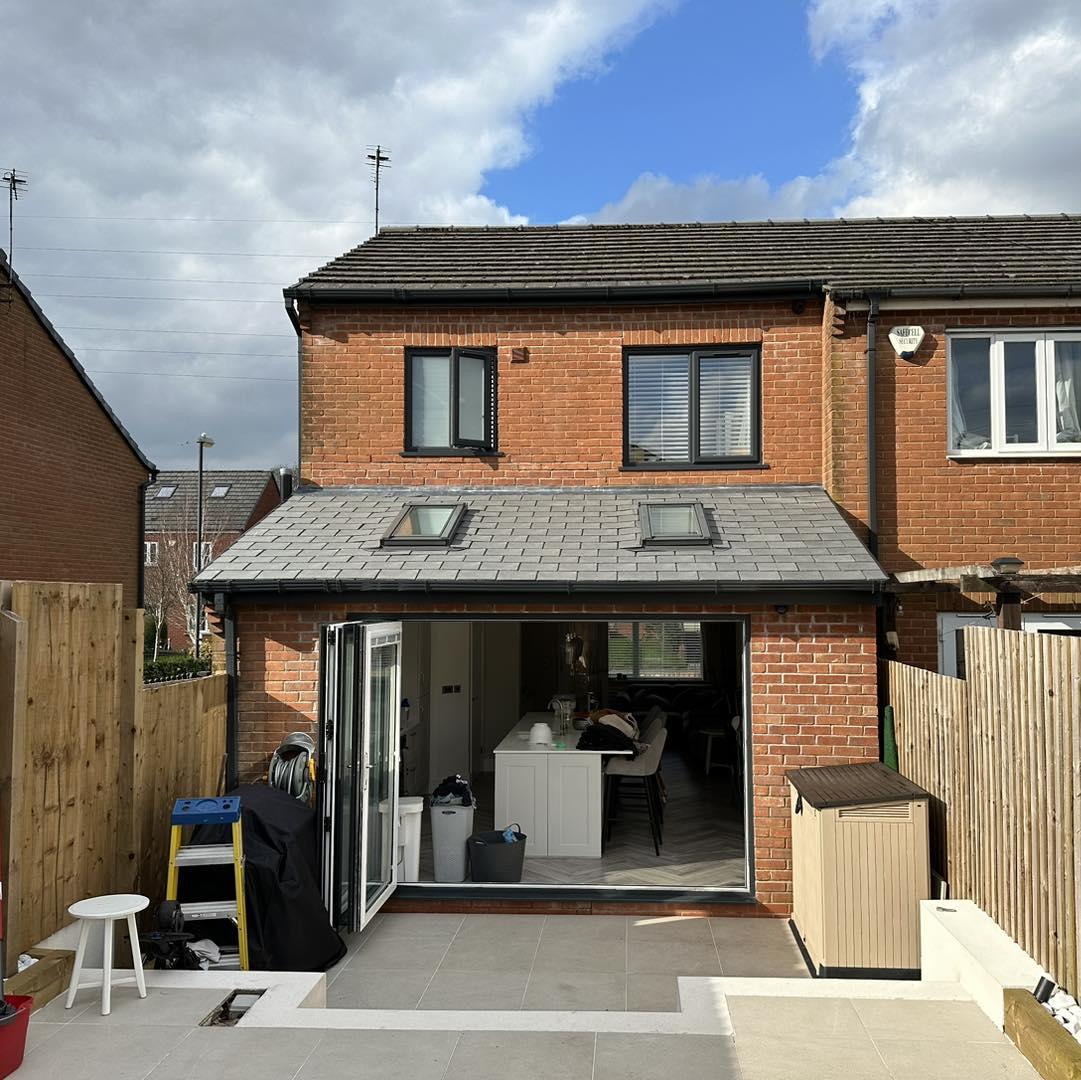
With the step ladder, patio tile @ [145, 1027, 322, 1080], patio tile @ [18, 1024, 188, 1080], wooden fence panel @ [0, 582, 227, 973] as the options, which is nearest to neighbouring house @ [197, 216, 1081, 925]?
the step ladder

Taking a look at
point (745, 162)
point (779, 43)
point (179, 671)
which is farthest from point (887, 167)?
point (179, 671)

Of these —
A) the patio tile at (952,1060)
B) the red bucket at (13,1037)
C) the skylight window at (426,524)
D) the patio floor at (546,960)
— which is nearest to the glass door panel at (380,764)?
the patio floor at (546,960)

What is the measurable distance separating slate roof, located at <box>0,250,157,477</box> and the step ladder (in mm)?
10688

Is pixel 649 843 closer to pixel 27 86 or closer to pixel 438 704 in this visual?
pixel 438 704

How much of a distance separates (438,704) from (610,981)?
6349 millimetres

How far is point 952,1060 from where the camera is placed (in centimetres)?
401

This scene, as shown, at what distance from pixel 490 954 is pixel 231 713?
284 cm

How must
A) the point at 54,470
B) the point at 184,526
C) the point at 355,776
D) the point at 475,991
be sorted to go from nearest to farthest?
the point at 475,991, the point at 355,776, the point at 54,470, the point at 184,526

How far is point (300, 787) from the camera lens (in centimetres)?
715

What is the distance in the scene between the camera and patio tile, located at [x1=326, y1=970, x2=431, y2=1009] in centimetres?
572

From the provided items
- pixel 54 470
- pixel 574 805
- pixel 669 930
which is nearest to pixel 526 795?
pixel 574 805

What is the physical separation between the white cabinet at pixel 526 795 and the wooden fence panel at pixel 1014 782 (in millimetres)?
3431

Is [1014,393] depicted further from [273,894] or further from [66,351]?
[66,351]

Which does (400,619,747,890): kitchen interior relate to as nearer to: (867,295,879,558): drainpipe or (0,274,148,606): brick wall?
(867,295,879,558): drainpipe
